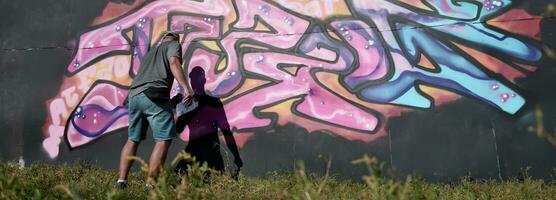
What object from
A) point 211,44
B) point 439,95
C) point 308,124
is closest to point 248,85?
point 211,44

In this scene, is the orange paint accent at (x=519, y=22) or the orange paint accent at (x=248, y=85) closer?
the orange paint accent at (x=519, y=22)

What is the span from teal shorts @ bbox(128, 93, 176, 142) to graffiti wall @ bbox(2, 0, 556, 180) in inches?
18.9

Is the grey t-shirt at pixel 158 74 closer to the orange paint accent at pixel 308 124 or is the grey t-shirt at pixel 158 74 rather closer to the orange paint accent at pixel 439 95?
the orange paint accent at pixel 308 124

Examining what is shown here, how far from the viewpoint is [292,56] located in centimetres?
448

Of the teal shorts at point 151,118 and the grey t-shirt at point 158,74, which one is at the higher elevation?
the grey t-shirt at point 158,74

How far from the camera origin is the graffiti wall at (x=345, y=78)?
13.2 feet

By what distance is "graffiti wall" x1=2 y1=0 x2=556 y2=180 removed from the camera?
4023mm

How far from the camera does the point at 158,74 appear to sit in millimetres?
4332

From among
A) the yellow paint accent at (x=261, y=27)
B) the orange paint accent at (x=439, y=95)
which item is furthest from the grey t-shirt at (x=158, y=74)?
the orange paint accent at (x=439, y=95)

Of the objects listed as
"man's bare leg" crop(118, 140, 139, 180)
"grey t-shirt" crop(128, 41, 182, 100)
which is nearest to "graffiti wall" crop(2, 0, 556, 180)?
"grey t-shirt" crop(128, 41, 182, 100)

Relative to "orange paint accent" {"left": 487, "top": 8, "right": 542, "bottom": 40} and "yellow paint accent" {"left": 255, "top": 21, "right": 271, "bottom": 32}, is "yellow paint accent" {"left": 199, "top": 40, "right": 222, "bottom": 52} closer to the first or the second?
"yellow paint accent" {"left": 255, "top": 21, "right": 271, "bottom": 32}

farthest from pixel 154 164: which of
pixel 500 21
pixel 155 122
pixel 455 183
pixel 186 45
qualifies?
pixel 500 21

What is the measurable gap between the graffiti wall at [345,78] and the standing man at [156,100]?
0.40m

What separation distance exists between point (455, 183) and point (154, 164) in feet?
7.60
